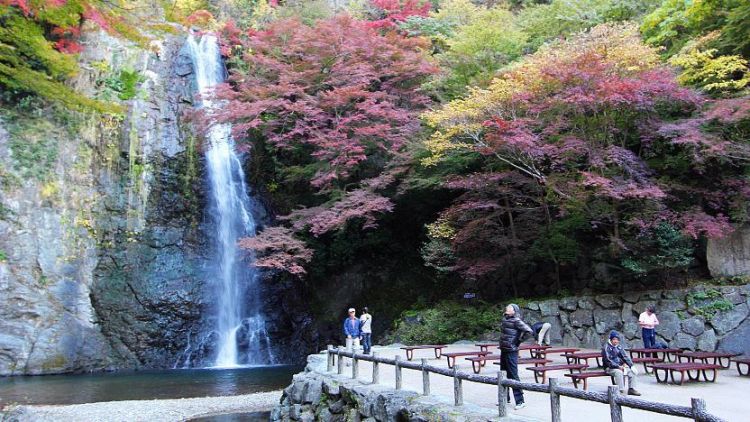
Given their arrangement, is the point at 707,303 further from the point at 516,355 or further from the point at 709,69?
the point at 516,355

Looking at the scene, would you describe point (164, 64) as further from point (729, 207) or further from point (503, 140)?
point (729, 207)

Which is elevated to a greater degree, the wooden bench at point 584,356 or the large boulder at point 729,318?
the large boulder at point 729,318

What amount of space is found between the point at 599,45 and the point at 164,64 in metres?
18.0

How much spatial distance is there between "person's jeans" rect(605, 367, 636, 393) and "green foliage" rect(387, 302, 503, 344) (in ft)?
24.9

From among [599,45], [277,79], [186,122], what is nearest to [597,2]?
[599,45]

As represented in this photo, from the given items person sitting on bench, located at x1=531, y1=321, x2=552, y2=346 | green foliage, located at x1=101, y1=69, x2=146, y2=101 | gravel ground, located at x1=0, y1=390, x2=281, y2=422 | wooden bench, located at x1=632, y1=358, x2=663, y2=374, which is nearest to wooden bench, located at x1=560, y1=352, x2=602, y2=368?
wooden bench, located at x1=632, y1=358, x2=663, y2=374

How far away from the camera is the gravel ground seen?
11.2 metres

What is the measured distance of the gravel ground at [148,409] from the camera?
11211mm

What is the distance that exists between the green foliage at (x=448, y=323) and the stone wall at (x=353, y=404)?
485cm

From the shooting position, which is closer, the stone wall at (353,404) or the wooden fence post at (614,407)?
the wooden fence post at (614,407)

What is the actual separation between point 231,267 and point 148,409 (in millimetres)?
9058

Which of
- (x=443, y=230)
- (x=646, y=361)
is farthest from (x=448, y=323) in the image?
(x=646, y=361)

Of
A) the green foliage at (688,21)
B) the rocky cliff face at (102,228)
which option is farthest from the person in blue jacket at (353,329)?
the green foliage at (688,21)

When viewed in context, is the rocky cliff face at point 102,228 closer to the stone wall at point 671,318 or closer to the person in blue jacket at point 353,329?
the person in blue jacket at point 353,329
